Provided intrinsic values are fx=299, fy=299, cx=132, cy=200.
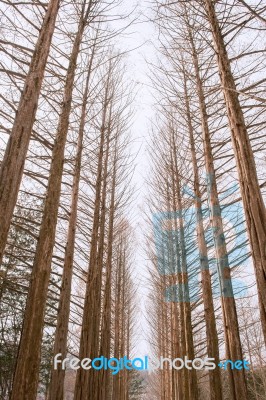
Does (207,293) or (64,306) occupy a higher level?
(207,293)

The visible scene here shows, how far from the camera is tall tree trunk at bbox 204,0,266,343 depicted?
7.16 ft

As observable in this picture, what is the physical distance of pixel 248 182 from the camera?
8.13 feet

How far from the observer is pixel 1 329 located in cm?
905

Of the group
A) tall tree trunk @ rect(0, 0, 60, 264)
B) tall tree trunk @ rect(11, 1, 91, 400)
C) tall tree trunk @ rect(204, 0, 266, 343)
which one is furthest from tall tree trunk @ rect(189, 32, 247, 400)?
tall tree trunk @ rect(0, 0, 60, 264)

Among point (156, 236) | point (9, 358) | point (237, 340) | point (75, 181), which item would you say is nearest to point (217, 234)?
point (237, 340)

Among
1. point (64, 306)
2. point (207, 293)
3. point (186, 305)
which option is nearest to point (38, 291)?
point (64, 306)

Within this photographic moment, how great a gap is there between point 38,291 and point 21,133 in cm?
148

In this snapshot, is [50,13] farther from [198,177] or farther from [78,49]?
[198,177]

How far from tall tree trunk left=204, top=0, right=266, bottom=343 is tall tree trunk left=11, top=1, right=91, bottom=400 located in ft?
6.28

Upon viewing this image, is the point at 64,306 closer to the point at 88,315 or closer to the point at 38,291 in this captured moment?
the point at 88,315

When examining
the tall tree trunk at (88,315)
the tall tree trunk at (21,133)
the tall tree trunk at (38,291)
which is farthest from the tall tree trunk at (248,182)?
→ the tall tree trunk at (88,315)

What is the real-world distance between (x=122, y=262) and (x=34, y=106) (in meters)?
9.95

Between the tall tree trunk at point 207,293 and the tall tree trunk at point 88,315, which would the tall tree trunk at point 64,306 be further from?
the tall tree trunk at point 207,293

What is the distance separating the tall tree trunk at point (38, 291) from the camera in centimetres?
251
